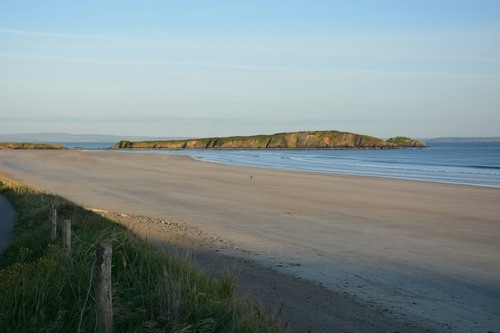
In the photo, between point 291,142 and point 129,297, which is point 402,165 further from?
point 291,142

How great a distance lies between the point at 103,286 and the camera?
17.9ft

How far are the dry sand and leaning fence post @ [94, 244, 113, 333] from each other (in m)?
2.95

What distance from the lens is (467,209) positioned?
21.6 m

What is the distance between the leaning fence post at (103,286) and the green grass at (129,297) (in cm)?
35

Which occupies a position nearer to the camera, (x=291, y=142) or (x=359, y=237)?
(x=359, y=237)

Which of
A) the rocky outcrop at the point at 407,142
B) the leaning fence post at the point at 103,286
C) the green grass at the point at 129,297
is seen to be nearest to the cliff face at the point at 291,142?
the rocky outcrop at the point at 407,142

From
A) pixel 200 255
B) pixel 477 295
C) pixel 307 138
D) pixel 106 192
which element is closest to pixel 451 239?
pixel 477 295

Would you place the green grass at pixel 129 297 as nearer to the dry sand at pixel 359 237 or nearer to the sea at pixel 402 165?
the dry sand at pixel 359 237

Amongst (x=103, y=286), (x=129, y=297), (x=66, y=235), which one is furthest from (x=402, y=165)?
(x=103, y=286)

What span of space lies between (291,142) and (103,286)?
149 metres

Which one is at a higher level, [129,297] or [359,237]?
[129,297]

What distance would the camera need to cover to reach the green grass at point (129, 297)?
6.09 metres

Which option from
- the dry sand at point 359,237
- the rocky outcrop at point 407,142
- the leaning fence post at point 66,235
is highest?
the rocky outcrop at point 407,142

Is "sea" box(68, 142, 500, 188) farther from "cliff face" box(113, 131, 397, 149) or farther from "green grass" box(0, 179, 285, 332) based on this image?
"cliff face" box(113, 131, 397, 149)
